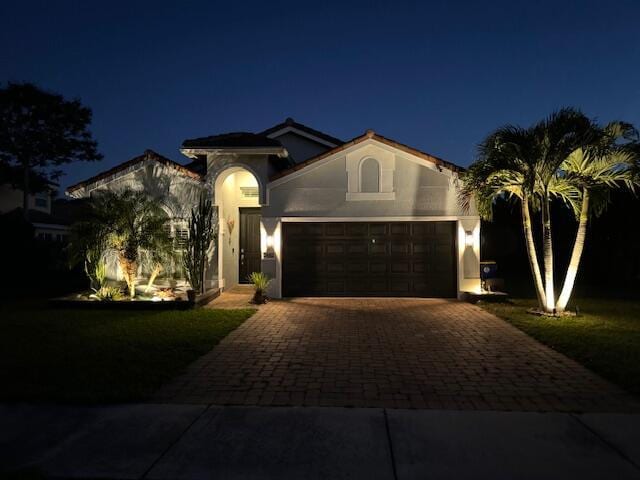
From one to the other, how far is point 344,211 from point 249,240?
4.07 m

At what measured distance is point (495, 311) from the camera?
1013 centimetres

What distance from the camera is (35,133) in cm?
2775

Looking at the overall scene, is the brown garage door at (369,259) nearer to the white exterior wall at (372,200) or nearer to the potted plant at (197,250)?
the white exterior wall at (372,200)

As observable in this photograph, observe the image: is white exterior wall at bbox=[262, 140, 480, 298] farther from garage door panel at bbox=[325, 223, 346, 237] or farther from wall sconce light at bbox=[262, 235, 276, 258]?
garage door panel at bbox=[325, 223, 346, 237]

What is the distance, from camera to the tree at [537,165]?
884 cm

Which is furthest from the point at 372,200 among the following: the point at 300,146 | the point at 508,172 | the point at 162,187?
the point at 300,146

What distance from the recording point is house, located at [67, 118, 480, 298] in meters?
12.1

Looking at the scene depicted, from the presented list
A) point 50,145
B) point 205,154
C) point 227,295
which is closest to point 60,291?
point 227,295

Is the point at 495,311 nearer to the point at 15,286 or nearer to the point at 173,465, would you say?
the point at 173,465

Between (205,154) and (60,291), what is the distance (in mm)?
6771

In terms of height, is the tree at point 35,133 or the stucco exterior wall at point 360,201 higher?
the tree at point 35,133

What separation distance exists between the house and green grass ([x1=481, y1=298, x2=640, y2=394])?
2.25 metres

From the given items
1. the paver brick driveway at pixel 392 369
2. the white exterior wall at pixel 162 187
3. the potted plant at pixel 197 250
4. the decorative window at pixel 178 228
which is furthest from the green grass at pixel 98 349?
the decorative window at pixel 178 228

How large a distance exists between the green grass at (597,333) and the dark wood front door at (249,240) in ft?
24.8
